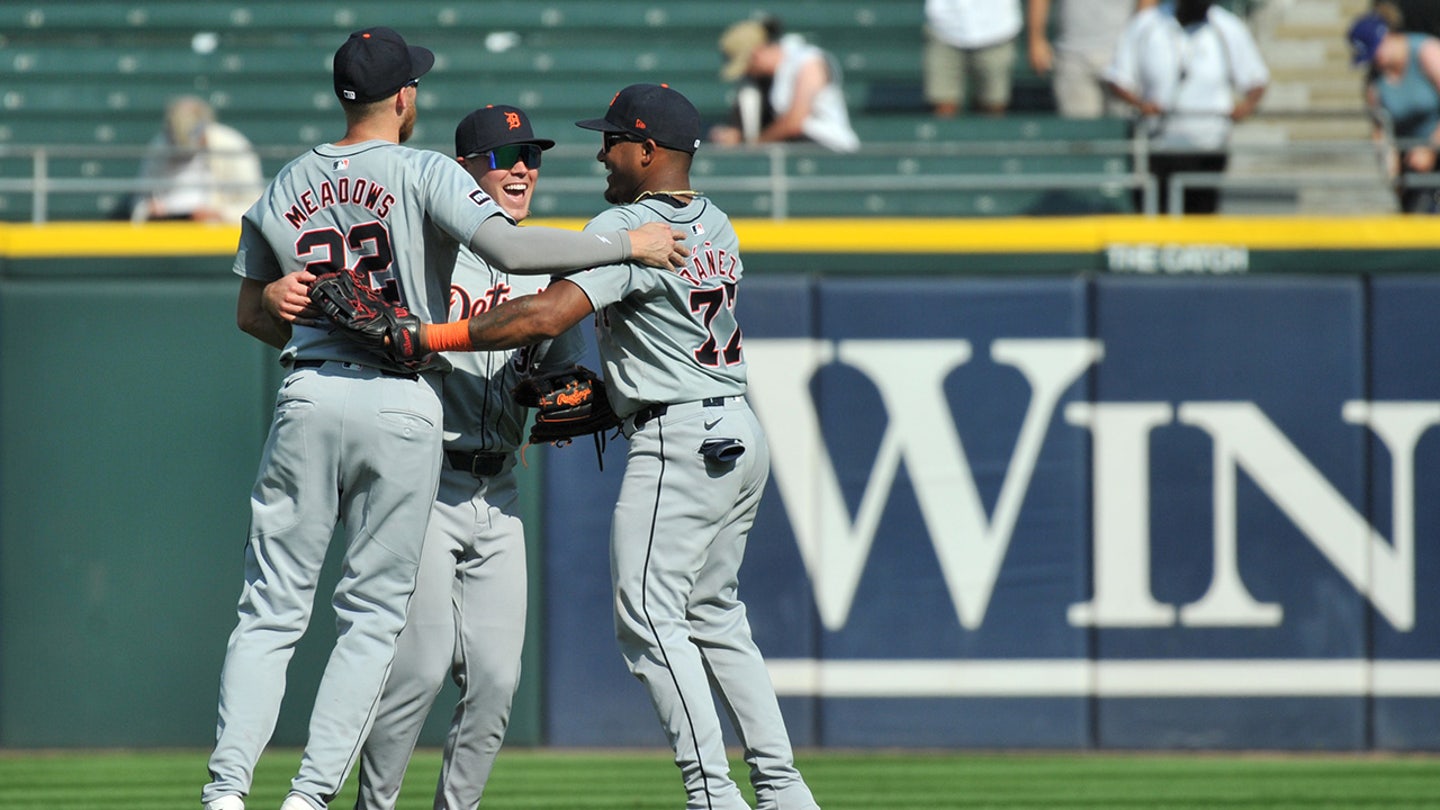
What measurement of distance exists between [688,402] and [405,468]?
28.2 inches

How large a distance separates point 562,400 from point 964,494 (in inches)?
141

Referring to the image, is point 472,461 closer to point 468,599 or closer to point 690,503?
point 468,599

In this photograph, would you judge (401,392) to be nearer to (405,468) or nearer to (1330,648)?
(405,468)

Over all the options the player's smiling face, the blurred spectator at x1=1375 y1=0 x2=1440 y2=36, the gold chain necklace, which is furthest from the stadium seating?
the gold chain necklace

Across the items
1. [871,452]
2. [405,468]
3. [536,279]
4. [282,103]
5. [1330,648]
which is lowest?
[1330,648]

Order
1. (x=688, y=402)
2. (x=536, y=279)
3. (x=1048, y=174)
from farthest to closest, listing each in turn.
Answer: (x=1048, y=174) < (x=536, y=279) < (x=688, y=402)

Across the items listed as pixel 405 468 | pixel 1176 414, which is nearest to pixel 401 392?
pixel 405 468

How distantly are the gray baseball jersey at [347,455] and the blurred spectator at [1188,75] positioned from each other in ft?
17.3

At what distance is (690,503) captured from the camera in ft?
13.8

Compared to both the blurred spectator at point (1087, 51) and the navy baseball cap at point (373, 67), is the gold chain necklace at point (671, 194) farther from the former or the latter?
the blurred spectator at point (1087, 51)

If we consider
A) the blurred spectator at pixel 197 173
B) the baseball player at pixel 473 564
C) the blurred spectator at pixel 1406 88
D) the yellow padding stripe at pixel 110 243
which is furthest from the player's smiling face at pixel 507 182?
the blurred spectator at pixel 1406 88

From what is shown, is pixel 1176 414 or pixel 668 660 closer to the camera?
pixel 668 660

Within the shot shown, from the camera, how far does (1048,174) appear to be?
9227 mm

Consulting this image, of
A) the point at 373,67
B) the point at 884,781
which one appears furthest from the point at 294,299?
the point at 884,781
